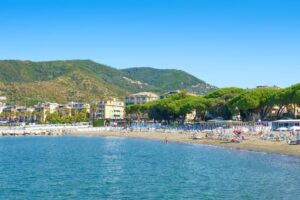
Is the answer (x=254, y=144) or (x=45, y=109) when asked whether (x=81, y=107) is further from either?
(x=254, y=144)

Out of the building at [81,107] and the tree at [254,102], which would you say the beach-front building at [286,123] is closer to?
the tree at [254,102]

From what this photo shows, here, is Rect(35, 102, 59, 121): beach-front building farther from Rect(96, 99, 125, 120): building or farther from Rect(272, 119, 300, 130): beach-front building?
Rect(272, 119, 300, 130): beach-front building

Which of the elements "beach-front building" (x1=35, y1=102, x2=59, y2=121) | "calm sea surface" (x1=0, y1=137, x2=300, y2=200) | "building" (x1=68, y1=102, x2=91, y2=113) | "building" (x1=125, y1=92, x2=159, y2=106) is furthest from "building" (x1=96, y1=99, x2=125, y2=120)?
"calm sea surface" (x1=0, y1=137, x2=300, y2=200)

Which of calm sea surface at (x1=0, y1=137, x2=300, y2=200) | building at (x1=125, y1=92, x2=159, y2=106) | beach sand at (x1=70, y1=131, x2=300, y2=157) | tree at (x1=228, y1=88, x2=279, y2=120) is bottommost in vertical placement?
calm sea surface at (x1=0, y1=137, x2=300, y2=200)

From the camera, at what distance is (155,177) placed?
3650 cm

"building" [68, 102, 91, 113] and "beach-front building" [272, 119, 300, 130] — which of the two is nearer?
"beach-front building" [272, 119, 300, 130]

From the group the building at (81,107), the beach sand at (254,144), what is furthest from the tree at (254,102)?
the building at (81,107)

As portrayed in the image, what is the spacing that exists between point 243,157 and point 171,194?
20.7 meters

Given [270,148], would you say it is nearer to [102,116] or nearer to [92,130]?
[92,130]

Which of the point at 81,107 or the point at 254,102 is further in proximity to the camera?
the point at 81,107

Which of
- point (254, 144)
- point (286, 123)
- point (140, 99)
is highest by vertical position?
point (140, 99)

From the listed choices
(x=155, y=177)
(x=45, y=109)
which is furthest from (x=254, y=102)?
(x=45, y=109)

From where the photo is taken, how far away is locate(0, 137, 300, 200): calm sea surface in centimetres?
2945

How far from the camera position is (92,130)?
12275cm
